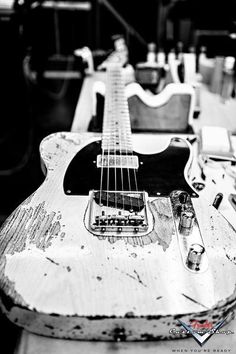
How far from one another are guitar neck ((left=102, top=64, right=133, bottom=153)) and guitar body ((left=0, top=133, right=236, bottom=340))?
392 millimetres

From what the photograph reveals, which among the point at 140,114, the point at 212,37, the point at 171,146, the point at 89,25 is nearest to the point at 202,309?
the point at 171,146

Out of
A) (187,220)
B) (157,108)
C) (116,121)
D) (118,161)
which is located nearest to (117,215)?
(187,220)

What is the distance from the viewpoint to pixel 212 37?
2305 mm

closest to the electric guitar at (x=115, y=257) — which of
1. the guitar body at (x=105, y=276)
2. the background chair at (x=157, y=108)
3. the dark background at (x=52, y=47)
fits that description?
the guitar body at (x=105, y=276)

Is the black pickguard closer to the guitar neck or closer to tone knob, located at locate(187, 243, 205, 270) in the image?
the guitar neck

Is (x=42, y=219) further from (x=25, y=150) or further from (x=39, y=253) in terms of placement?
(x=25, y=150)

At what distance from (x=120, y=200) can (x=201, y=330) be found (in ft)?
1.29

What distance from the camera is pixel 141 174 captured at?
43.6 inches

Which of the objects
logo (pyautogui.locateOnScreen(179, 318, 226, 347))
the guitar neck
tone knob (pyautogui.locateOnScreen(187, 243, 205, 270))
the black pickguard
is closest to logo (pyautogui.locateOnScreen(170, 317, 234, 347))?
logo (pyautogui.locateOnScreen(179, 318, 226, 347))

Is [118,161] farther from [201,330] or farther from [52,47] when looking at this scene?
[52,47]

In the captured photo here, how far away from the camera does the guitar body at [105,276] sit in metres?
0.67

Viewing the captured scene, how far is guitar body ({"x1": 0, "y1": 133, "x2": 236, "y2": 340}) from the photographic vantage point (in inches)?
26.6

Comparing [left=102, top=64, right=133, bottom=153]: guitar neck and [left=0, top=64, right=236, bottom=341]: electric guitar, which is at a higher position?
[left=102, top=64, right=133, bottom=153]: guitar neck

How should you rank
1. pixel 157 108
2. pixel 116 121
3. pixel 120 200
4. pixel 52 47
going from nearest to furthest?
pixel 120 200, pixel 116 121, pixel 157 108, pixel 52 47
